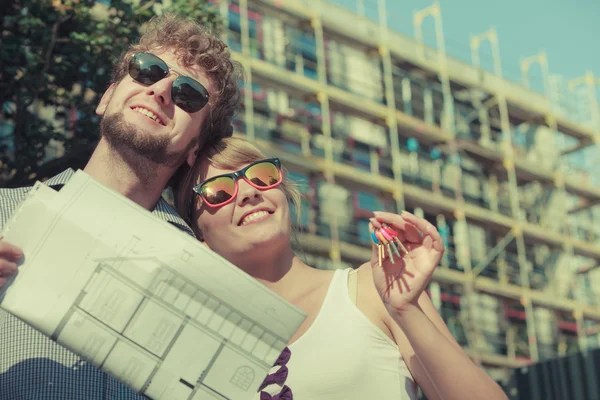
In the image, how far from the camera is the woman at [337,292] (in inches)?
80.9

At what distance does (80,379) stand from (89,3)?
6.76m

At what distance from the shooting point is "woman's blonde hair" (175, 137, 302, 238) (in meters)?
2.61

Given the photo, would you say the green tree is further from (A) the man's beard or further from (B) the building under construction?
(B) the building under construction

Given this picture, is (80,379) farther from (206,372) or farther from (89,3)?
(89,3)

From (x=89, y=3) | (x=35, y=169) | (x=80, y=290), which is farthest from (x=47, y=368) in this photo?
(x=89, y=3)

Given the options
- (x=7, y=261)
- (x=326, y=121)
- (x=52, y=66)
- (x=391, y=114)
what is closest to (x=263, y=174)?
(x=7, y=261)

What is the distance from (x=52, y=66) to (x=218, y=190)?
5944 mm

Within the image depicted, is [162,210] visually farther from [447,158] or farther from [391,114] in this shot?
[447,158]

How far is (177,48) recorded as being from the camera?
2869 mm

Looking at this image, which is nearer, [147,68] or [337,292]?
[337,292]

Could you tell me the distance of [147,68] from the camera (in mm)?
2697

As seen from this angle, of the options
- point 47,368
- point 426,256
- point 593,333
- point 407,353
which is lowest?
point 47,368

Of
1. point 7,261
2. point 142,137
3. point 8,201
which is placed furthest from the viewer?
point 142,137

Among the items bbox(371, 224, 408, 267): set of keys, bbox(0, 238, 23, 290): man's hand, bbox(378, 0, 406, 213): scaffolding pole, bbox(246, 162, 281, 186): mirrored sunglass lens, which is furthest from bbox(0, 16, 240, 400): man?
bbox(378, 0, 406, 213): scaffolding pole
